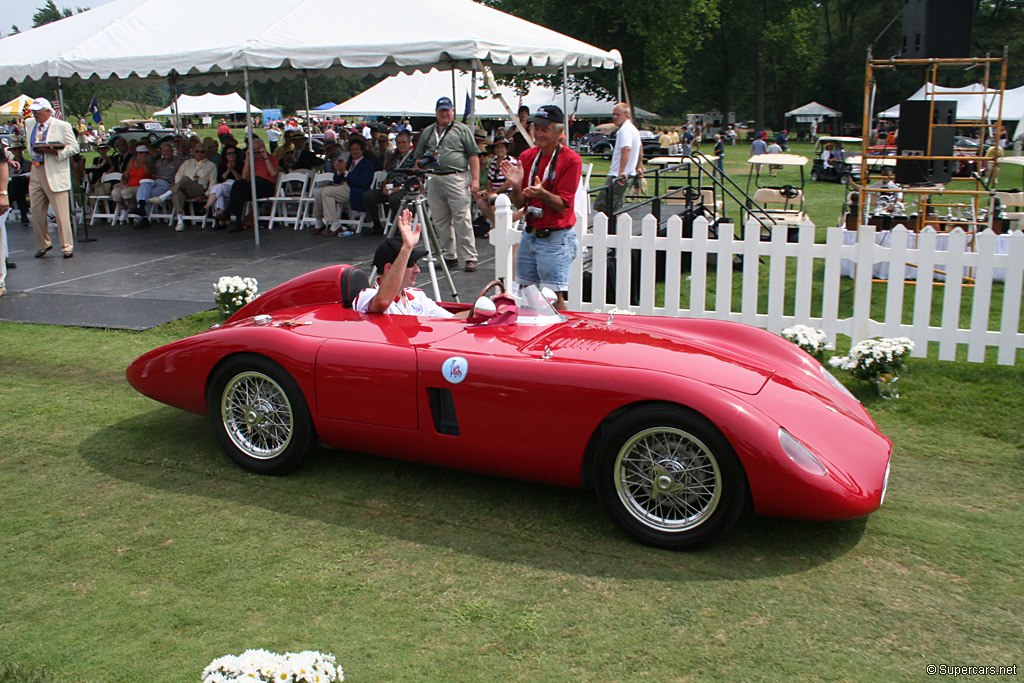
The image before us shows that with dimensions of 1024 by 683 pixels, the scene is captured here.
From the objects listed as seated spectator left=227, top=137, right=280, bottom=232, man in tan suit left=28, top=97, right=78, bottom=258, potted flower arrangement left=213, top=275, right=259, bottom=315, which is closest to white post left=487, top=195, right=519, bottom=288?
potted flower arrangement left=213, top=275, right=259, bottom=315

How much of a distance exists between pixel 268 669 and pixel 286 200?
12.0 meters

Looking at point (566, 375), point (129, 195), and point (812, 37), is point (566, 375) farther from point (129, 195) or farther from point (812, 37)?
point (812, 37)

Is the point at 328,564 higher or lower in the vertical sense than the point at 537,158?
lower

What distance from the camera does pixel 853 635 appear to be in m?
3.04

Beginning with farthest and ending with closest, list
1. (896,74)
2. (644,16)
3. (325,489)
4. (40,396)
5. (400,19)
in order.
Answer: (896,74) < (644,16) < (400,19) < (40,396) < (325,489)

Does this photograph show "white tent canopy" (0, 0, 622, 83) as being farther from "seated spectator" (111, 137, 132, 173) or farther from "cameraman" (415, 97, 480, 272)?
"seated spectator" (111, 137, 132, 173)

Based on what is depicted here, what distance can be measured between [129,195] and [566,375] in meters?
12.8

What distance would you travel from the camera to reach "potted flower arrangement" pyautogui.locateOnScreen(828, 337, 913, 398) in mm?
5688

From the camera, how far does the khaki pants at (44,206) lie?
10.9m

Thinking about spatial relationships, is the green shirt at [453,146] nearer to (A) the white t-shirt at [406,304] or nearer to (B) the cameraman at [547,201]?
(B) the cameraman at [547,201]

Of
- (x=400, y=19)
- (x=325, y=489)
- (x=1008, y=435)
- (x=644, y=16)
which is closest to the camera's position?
(x=325, y=489)

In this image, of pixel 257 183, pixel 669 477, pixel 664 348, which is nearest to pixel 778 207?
pixel 257 183

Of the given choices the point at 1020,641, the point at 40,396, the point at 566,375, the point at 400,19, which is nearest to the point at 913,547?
the point at 1020,641

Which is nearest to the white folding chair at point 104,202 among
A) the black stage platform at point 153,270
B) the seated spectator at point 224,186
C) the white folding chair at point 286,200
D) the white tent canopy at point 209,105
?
the black stage platform at point 153,270
